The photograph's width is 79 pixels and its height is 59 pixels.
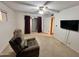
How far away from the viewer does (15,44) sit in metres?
3.15

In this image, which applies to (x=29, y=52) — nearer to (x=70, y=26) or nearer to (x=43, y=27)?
(x=70, y=26)

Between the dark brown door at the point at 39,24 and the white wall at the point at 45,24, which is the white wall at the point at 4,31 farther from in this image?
the dark brown door at the point at 39,24

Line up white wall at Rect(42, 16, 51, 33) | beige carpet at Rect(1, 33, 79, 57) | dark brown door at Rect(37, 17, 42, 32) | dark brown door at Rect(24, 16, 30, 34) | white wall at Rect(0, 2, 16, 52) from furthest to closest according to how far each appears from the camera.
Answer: dark brown door at Rect(37, 17, 42, 32), white wall at Rect(42, 16, 51, 33), dark brown door at Rect(24, 16, 30, 34), white wall at Rect(0, 2, 16, 52), beige carpet at Rect(1, 33, 79, 57)

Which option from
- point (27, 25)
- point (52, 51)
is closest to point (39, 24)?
point (27, 25)

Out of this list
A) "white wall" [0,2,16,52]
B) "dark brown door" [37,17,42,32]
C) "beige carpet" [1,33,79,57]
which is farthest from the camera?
"dark brown door" [37,17,42,32]

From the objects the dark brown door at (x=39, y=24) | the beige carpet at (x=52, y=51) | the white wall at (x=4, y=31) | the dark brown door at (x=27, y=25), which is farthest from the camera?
the dark brown door at (x=39, y=24)

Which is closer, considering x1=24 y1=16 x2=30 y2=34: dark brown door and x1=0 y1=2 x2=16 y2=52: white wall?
x1=0 y1=2 x2=16 y2=52: white wall

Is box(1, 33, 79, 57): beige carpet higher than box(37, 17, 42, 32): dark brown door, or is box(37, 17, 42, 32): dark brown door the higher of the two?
box(37, 17, 42, 32): dark brown door

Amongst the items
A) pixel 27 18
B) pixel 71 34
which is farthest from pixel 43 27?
pixel 71 34

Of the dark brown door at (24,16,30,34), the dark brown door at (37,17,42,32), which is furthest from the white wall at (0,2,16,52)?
the dark brown door at (37,17,42,32)

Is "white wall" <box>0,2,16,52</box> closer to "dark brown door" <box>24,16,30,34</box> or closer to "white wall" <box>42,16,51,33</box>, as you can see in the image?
"dark brown door" <box>24,16,30,34</box>

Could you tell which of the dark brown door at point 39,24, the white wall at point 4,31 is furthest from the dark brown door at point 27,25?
the white wall at point 4,31

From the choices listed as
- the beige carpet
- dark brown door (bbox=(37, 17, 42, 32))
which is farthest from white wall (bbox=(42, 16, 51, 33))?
the beige carpet

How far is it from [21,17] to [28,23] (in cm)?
83
